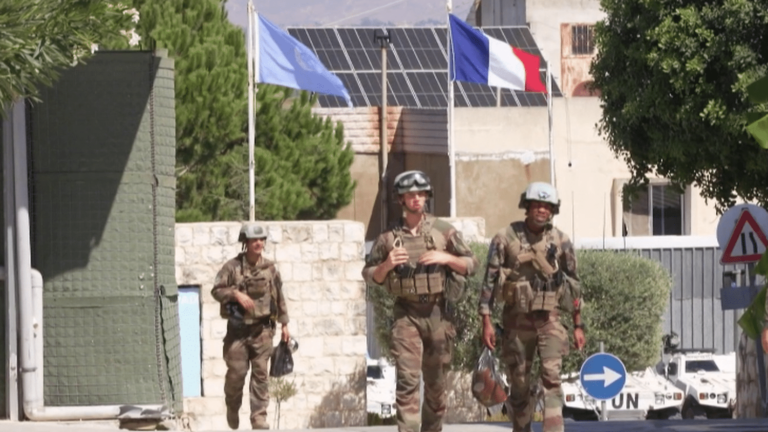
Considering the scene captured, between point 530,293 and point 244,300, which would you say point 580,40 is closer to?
point 244,300

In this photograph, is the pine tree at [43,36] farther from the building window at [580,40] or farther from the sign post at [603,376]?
the building window at [580,40]

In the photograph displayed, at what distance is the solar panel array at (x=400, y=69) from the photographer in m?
40.2

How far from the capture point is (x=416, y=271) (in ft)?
32.3

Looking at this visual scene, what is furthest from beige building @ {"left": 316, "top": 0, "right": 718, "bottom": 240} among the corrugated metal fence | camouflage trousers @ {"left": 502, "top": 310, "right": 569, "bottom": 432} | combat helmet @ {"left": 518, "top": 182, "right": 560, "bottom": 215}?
combat helmet @ {"left": 518, "top": 182, "right": 560, "bottom": 215}

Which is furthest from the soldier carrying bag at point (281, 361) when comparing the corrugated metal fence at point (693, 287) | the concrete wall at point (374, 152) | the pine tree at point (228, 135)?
the concrete wall at point (374, 152)

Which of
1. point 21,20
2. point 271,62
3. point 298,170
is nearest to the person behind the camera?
point 21,20

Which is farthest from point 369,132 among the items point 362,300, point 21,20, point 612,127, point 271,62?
point 21,20

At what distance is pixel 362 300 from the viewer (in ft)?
59.8

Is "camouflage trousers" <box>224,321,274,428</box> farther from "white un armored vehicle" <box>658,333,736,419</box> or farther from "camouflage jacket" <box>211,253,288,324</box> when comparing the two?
"white un armored vehicle" <box>658,333,736,419</box>

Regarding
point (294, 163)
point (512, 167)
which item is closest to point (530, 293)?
point (294, 163)

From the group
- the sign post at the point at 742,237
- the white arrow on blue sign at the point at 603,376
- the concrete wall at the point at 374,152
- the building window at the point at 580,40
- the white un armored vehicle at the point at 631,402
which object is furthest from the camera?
the building window at the point at 580,40

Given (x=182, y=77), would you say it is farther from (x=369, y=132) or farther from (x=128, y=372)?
(x=128, y=372)

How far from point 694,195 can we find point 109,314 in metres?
26.1

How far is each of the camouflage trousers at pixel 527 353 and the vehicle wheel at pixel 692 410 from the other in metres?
14.3
